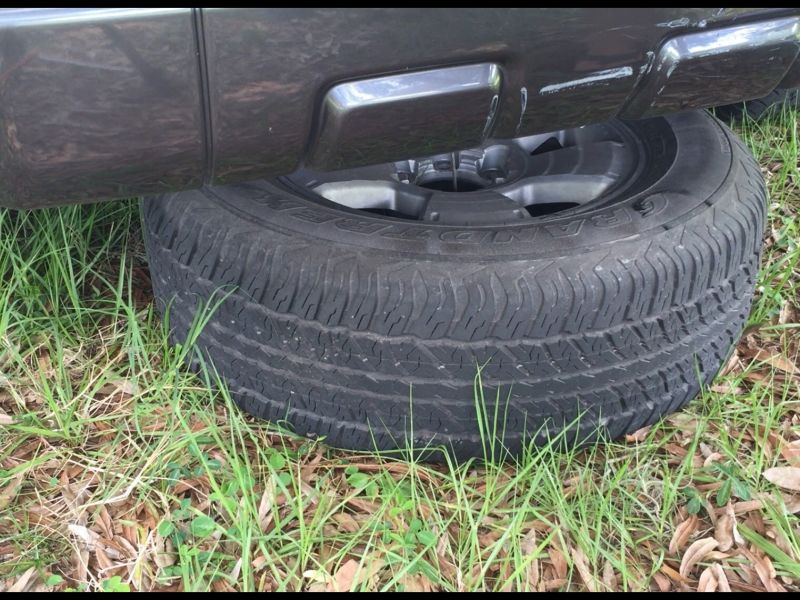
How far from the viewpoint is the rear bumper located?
1108 mm

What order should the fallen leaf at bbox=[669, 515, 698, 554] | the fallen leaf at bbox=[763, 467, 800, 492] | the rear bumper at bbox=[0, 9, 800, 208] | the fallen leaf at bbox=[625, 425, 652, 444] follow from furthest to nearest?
the fallen leaf at bbox=[625, 425, 652, 444], the fallen leaf at bbox=[763, 467, 800, 492], the fallen leaf at bbox=[669, 515, 698, 554], the rear bumper at bbox=[0, 9, 800, 208]

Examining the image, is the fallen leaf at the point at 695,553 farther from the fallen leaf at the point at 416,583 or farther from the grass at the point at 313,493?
the fallen leaf at the point at 416,583

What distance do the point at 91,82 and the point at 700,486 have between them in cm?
136

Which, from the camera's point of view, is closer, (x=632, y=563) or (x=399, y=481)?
(x=632, y=563)

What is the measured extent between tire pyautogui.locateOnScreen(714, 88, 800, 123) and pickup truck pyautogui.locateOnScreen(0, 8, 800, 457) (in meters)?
0.85

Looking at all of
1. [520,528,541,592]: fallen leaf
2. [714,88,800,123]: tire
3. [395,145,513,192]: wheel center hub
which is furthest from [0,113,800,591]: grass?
[714,88,800,123]: tire

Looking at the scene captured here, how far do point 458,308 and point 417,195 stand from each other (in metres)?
0.49

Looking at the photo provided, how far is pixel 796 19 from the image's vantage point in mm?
1372

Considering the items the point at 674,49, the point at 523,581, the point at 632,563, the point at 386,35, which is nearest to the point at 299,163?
the point at 386,35

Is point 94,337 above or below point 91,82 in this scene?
below

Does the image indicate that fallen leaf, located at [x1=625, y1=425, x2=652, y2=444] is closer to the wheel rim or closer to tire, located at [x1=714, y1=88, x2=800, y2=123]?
the wheel rim

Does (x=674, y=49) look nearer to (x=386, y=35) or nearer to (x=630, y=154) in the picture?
(x=386, y=35)

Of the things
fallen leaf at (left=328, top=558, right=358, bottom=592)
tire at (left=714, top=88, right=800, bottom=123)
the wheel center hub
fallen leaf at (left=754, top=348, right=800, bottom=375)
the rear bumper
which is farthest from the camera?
tire at (left=714, top=88, right=800, bottom=123)

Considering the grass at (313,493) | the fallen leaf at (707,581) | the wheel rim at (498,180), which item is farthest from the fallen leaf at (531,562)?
the wheel rim at (498,180)
